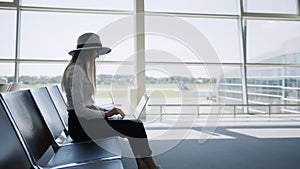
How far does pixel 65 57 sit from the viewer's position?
475cm

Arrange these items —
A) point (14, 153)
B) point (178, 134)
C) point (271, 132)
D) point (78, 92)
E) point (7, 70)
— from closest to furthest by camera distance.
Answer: point (14, 153)
point (78, 92)
point (178, 134)
point (271, 132)
point (7, 70)

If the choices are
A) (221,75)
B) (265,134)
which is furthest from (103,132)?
(221,75)

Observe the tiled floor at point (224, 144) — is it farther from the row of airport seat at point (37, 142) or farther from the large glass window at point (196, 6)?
the large glass window at point (196, 6)

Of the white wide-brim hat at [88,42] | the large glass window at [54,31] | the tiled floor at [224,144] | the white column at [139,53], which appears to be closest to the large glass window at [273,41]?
the tiled floor at [224,144]

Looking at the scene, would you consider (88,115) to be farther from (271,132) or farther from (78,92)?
(271,132)

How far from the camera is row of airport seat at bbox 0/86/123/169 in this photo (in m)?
1.12

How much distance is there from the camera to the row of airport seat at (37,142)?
1119mm

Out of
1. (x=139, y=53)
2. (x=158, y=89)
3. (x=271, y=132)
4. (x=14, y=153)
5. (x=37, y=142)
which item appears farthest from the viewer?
(x=158, y=89)

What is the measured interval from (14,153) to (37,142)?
212 mm

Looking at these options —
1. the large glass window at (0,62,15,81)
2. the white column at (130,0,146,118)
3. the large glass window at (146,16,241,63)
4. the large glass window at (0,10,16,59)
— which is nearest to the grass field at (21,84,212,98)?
the white column at (130,0,146,118)

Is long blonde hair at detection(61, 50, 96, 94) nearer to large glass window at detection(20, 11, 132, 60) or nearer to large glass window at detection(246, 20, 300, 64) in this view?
large glass window at detection(20, 11, 132, 60)

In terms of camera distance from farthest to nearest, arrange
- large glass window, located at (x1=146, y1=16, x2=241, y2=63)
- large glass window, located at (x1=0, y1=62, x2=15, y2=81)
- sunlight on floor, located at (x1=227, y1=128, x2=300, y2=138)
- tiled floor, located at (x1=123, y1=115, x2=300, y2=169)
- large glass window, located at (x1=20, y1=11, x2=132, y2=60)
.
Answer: large glass window, located at (x1=146, y1=16, x2=241, y2=63), large glass window, located at (x1=20, y1=11, x2=132, y2=60), large glass window, located at (x1=0, y1=62, x2=15, y2=81), sunlight on floor, located at (x1=227, y1=128, x2=300, y2=138), tiled floor, located at (x1=123, y1=115, x2=300, y2=169)

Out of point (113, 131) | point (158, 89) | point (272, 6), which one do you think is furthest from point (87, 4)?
point (272, 6)

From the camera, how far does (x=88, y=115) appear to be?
167 cm
